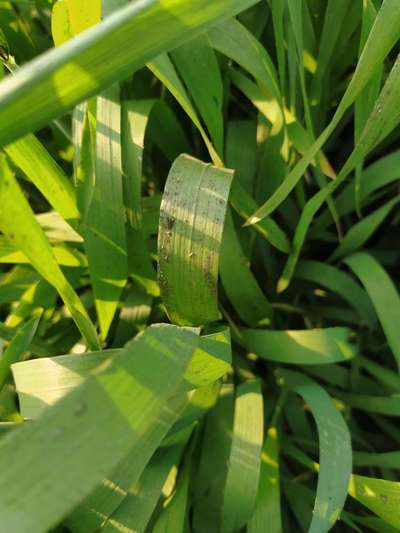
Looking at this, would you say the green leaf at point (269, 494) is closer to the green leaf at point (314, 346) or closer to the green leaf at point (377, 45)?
the green leaf at point (314, 346)

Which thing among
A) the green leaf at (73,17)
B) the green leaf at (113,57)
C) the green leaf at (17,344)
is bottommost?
the green leaf at (17,344)

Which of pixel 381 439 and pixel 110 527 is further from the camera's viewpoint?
pixel 381 439

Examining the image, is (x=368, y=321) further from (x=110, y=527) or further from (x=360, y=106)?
(x=110, y=527)

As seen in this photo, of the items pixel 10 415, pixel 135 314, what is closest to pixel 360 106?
pixel 135 314

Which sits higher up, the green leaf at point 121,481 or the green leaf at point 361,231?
the green leaf at point 361,231

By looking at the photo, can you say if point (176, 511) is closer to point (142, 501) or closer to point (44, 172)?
point (142, 501)

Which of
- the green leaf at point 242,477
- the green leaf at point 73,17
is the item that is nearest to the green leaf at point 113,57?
the green leaf at point 73,17

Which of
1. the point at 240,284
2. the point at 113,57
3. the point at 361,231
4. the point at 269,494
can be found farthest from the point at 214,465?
the point at 113,57

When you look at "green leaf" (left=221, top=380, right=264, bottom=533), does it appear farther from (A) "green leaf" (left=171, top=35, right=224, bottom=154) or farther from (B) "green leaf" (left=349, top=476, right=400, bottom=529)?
(A) "green leaf" (left=171, top=35, right=224, bottom=154)
